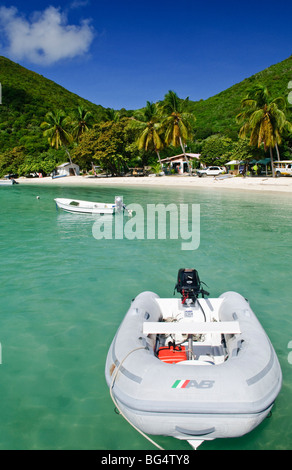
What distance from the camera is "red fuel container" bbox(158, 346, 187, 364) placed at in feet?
14.1

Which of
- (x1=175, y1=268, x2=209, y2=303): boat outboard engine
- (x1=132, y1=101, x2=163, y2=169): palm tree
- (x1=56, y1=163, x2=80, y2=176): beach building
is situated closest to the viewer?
(x1=175, y1=268, x2=209, y2=303): boat outboard engine

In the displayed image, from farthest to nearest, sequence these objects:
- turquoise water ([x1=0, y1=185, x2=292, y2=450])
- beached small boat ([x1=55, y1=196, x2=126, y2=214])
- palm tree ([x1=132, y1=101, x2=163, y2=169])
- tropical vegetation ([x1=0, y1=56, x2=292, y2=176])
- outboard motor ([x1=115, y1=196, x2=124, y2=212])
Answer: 1. palm tree ([x1=132, y1=101, x2=163, y2=169])
2. tropical vegetation ([x1=0, y1=56, x2=292, y2=176])
3. outboard motor ([x1=115, y1=196, x2=124, y2=212])
4. beached small boat ([x1=55, y1=196, x2=126, y2=214])
5. turquoise water ([x1=0, y1=185, x2=292, y2=450])

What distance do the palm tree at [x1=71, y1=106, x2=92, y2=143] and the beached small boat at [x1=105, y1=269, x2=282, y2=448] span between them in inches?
2104

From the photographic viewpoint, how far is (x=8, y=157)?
57.2m

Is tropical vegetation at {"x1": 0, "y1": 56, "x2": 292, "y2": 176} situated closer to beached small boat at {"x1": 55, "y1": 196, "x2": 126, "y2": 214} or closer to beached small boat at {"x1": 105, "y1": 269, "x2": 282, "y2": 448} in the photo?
beached small boat at {"x1": 55, "y1": 196, "x2": 126, "y2": 214}

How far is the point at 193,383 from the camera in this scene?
328 cm

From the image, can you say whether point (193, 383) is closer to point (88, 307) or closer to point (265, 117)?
point (88, 307)

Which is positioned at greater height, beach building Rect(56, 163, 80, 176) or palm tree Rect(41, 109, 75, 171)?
palm tree Rect(41, 109, 75, 171)

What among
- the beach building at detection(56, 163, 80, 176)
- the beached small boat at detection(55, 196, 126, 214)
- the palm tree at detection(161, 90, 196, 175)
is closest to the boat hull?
the beached small boat at detection(55, 196, 126, 214)

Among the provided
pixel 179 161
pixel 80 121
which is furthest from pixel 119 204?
pixel 80 121

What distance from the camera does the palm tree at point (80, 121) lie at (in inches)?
2108

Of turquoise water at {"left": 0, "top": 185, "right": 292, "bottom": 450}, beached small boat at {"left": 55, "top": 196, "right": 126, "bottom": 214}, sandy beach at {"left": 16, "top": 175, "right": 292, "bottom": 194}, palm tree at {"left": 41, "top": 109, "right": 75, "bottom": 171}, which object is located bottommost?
turquoise water at {"left": 0, "top": 185, "right": 292, "bottom": 450}

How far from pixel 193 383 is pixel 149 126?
44.4 meters

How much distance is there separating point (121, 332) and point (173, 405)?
1.44 meters
